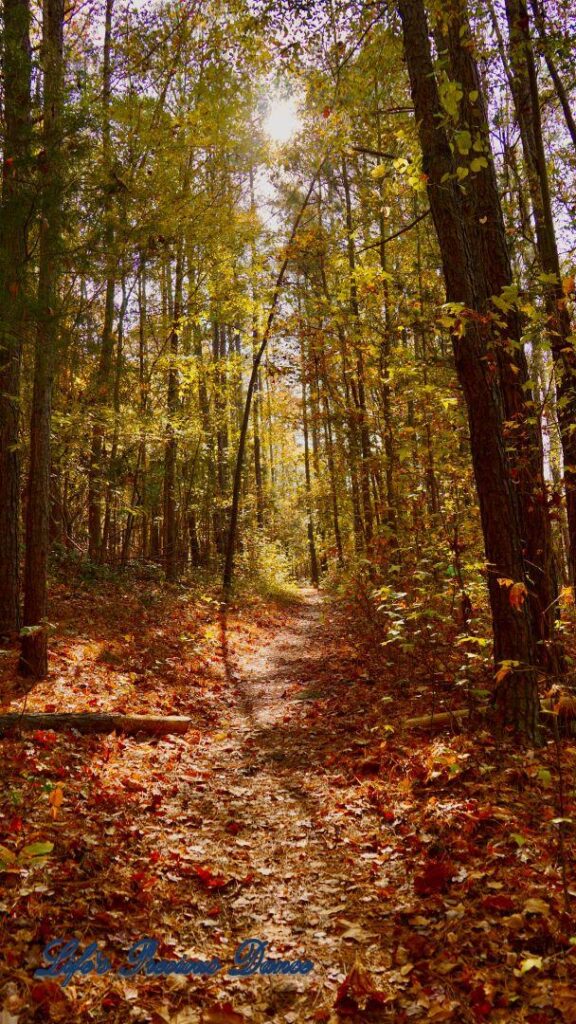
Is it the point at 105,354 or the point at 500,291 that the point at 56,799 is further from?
the point at 500,291

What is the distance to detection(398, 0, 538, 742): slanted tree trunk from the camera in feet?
16.8

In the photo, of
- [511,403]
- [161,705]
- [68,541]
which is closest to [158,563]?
[68,541]

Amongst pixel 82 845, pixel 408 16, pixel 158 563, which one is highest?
pixel 408 16

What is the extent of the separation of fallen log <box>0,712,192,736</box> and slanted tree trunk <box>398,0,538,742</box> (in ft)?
11.5

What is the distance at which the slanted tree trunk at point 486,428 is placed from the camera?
5.12 m

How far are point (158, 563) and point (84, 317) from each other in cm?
1041

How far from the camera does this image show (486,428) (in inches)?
205

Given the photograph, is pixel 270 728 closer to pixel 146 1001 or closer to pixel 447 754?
pixel 447 754

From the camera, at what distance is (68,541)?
46.2 ft

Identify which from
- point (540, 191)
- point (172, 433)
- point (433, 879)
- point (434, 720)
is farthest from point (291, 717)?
point (172, 433)

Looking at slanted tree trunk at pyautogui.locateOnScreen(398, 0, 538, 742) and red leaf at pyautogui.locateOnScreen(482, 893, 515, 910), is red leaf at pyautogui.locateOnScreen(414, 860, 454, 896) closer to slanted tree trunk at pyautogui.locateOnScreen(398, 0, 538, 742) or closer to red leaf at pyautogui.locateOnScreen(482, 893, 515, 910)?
red leaf at pyautogui.locateOnScreen(482, 893, 515, 910)

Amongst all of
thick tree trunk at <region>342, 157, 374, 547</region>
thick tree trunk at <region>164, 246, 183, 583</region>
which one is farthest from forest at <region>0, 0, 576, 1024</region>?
thick tree trunk at <region>164, 246, 183, 583</region>

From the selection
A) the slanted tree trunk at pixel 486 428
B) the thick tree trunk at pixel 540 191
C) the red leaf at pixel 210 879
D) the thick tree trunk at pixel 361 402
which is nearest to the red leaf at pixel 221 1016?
the red leaf at pixel 210 879

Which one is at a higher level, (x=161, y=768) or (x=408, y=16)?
(x=408, y=16)
